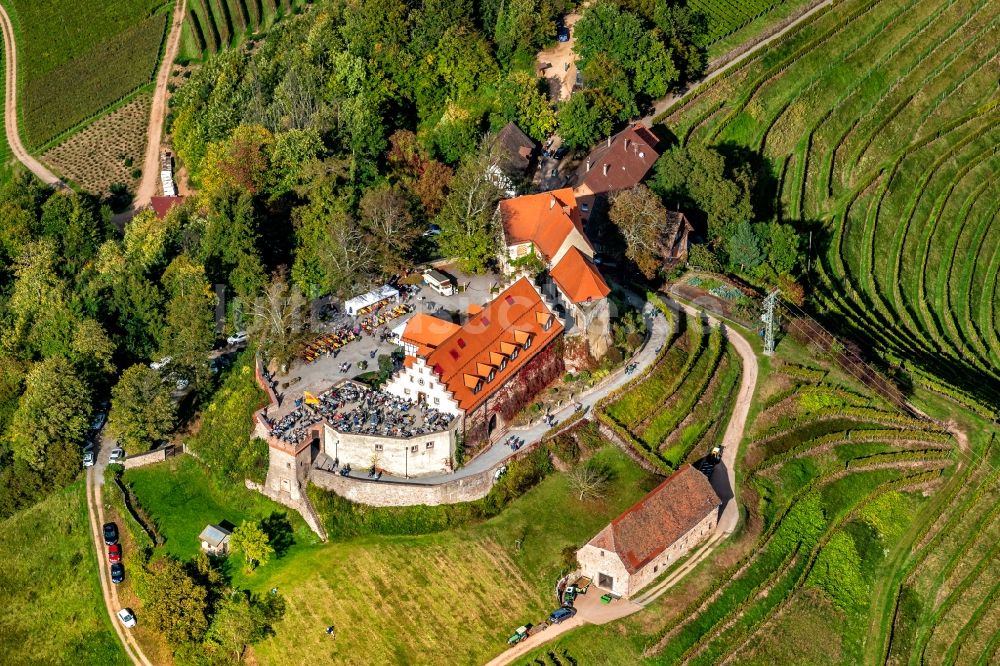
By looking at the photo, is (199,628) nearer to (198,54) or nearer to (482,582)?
(482,582)

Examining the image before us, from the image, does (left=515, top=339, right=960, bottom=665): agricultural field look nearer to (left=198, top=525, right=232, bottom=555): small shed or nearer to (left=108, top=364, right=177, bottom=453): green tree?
(left=198, top=525, right=232, bottom=555): small shed

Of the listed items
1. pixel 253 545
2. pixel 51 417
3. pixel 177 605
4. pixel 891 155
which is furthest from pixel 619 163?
pixel 177 605

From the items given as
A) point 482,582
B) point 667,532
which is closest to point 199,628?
point 482,582

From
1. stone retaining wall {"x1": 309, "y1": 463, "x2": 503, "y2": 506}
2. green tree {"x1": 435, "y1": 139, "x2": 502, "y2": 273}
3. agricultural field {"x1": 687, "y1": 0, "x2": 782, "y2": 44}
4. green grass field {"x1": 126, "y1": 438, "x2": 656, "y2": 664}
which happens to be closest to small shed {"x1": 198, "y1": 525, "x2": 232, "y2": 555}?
green grass field {"x1": 126, "y1": 438, "x2": 656, "y2": 664}

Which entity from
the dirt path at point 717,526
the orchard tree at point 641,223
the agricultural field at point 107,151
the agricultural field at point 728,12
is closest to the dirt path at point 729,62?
the agricultural field at point 728,12

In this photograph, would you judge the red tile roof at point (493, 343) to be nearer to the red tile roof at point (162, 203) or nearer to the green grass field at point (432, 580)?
the green grass field at point (432, 580)
